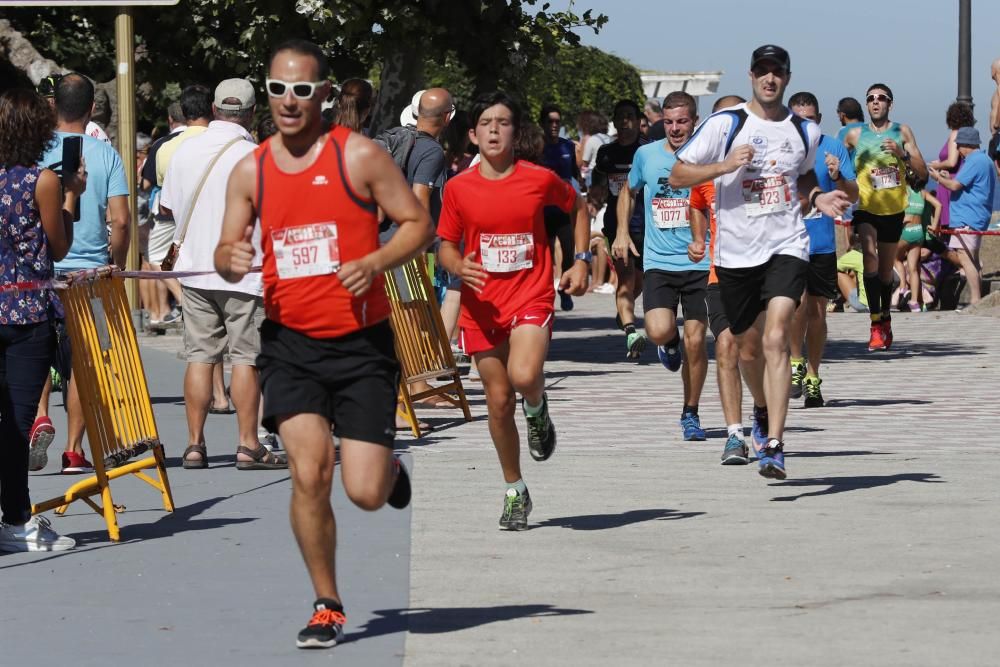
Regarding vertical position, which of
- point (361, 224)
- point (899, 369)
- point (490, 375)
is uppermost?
point (361, 224)

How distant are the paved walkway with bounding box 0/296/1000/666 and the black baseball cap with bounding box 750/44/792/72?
6.56 ft

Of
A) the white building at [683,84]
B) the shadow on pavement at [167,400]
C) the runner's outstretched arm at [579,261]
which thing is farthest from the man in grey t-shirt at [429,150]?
the white building at [683,84]

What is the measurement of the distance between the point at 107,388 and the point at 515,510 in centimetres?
179

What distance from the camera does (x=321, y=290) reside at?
6.18 m

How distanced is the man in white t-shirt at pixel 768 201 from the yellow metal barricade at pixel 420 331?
3.17 metres

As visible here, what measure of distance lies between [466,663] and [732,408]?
15.7 ft

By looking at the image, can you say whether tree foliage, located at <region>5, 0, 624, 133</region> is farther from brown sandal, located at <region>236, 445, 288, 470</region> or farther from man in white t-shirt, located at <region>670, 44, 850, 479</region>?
man in white t-shirt, located at <region>670, 44, 850, 479</region>

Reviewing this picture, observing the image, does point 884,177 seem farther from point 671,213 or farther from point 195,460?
point 195,460

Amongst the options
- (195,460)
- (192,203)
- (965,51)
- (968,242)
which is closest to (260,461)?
(195,460)

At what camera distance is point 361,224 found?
619 cm

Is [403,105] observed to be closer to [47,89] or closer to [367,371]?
[47,89]

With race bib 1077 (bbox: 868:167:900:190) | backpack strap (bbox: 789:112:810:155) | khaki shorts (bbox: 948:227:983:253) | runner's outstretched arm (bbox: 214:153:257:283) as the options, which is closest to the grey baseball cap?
backpack strap (bbox: 789:112:810:155)

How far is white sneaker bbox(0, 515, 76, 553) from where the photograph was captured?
7938 mm

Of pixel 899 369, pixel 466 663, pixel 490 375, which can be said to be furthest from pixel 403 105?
pixel 466 663
